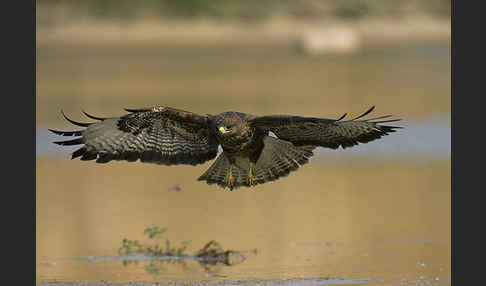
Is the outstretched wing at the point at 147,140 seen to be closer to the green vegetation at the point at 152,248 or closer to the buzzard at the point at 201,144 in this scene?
the buzzard at the point at 201,144

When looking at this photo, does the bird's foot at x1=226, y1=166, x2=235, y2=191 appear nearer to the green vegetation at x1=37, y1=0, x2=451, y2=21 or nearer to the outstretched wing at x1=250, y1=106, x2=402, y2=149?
the outstretched wing at x1=250, y1=106, x2=402, y2=149

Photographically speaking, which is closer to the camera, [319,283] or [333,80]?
[319,283]

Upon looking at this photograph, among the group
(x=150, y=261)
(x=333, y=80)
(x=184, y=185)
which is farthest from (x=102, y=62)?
(x=150, y=261)

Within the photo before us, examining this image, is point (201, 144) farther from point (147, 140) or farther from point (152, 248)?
point (152, 248)

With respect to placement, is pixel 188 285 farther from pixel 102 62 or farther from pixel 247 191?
pixel 102 62

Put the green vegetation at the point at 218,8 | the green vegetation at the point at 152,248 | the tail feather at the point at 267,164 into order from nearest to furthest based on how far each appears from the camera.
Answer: the green vegetation at the point at 152,248
the tail feather at the point at 267,164
the green vegetation at the point at 218,8

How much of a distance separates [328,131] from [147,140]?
59.5 inches

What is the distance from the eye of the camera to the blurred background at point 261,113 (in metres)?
10.4

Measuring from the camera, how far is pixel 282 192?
13.3 m

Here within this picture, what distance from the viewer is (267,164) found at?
33.9 ft

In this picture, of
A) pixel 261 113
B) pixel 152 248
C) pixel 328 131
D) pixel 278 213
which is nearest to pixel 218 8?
pixel 261 113

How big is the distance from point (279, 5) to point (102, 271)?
40608 millimetres

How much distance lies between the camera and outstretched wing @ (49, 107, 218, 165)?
10.2 m

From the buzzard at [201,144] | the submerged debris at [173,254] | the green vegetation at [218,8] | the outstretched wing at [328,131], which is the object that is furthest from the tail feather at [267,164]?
the green vegetation at [218,8]
